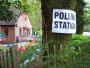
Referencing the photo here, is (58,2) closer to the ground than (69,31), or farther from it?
farther from it

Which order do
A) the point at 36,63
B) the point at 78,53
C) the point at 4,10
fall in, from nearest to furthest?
1. the point at 78,53
2. the point at 36,63
3. the point at 4,10

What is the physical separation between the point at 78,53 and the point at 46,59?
1.69ft

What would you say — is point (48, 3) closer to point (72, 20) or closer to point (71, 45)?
point (72, 20)

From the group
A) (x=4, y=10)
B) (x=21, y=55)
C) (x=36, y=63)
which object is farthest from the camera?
(x=4, y=10)

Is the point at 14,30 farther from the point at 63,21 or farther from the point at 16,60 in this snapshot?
the point at 63,21

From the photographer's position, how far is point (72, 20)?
522 cm

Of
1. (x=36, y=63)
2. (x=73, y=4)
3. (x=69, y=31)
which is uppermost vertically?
(x=73, y=4)

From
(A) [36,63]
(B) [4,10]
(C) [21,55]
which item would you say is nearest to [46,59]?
(A) [36,63]

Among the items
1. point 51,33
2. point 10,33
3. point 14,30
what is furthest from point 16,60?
point 10,33

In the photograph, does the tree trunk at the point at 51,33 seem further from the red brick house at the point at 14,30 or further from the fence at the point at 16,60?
the red brick house at the point at 14,30

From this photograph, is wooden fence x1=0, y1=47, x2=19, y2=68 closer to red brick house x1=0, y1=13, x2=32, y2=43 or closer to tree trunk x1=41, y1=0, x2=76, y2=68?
tree trunk x1=41, y1=0, x2=76, y2=68

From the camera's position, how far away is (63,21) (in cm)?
511

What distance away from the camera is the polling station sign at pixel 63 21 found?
5.10 m

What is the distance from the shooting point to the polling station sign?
5.10m
